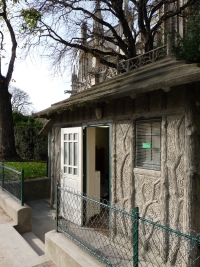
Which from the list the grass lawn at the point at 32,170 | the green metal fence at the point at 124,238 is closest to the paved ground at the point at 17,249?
the green metal fence at the point at 124,238

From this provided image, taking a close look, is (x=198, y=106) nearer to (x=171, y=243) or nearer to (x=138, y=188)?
(x=138, y=188)

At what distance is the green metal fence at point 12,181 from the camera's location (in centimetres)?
645

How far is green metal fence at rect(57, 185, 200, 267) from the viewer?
352 cm

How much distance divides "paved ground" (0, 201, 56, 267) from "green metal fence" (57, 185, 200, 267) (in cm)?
69

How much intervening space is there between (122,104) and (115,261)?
2.91m

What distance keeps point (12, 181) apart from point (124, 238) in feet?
13.6

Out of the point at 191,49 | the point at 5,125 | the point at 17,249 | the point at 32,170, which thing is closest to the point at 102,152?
the point at 32,170

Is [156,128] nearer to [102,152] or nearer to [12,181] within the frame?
[12,181]

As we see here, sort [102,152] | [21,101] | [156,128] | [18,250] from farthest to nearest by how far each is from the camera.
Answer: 1. [21,101]
2. [102,152]
3. [18,250]
4. [156,128]

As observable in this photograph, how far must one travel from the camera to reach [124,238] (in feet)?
15.5

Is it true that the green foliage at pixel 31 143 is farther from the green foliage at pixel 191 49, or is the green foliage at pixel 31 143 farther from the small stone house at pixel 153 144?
the green foliage at pixel 191 49

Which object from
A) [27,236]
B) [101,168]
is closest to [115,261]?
[27,236]

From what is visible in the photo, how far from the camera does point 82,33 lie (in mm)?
15016

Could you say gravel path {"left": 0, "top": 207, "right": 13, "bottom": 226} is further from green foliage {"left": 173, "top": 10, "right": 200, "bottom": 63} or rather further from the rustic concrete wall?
green foliage {"left": 173, "top": 10, "right": 200, "bottom": 63}
